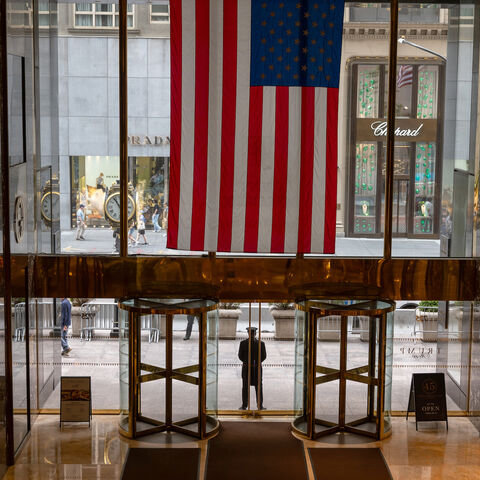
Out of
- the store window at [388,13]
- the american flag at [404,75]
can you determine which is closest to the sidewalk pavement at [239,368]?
the american flag at [404,75]

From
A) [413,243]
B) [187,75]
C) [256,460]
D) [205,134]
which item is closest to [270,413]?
[256,460]

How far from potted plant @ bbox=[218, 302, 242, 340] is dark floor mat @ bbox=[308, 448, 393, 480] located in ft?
5.36

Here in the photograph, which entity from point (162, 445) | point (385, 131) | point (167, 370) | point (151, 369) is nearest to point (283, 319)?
point (167, 370)

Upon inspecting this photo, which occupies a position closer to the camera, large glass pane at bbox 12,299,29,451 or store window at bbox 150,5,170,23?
large glass pane at bbox 12,299,29,451

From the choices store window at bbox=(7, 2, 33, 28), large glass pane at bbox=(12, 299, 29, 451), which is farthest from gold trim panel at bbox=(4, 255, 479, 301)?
store window at bbox=(7, 2, 33, 28)

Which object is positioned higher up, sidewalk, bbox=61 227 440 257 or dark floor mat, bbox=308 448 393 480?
sidewalk, bbox=61 227 440 257

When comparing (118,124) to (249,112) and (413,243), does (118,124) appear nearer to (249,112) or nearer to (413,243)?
(249,112)

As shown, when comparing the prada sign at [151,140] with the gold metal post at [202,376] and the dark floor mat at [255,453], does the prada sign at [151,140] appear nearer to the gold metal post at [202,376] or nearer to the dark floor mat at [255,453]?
the gold metal post at [202,376]

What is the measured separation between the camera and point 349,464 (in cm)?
815

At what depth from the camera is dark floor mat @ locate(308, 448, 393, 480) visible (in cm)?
789

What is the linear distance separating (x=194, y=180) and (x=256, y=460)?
9.61 feet

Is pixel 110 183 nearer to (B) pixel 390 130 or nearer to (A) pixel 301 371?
(A) pixel 301 371

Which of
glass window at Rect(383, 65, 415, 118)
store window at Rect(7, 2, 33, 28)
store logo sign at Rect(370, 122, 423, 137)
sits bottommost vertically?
store logo sign at Rect(370, 122, 423, 137)

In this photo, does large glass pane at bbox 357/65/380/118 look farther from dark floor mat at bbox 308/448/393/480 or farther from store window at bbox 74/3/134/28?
dark floor mat at bbox 308/448/393/480
